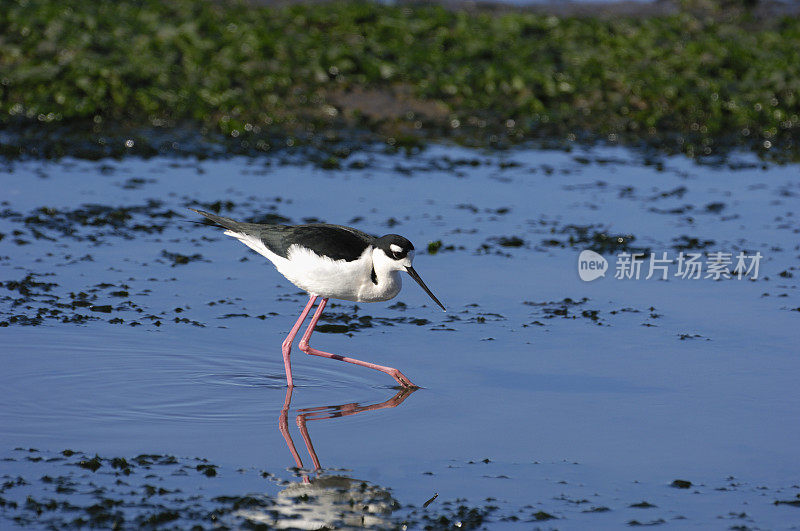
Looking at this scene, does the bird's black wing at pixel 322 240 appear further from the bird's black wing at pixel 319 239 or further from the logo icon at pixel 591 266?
the logo icon at pixel 591 266

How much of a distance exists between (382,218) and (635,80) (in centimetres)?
614

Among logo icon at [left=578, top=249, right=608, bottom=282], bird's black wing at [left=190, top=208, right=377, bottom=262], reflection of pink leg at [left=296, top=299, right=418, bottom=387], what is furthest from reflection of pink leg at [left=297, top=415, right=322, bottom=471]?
logo icon at [left=578, top=249, right=608, bottom=282]

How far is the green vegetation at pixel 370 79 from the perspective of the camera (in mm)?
14531

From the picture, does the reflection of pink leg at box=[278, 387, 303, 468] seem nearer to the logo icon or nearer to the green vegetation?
the logo icon

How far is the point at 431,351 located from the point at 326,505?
2616mm

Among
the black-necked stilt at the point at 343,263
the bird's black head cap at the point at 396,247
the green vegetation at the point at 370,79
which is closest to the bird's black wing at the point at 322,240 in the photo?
the black-necked stilt at the point at 343,263

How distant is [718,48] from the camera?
16.7m

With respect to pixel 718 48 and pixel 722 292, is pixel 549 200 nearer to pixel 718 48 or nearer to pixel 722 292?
pixel 722 292

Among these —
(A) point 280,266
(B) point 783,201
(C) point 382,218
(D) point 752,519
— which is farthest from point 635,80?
(D) point 752,519

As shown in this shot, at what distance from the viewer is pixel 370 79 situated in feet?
50.7

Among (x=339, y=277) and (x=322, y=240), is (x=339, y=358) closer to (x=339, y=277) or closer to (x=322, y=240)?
(x=339, y=277)

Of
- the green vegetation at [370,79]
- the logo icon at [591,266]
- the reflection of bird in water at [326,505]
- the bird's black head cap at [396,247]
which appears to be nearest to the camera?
the reflection of bird in water at [326,505]

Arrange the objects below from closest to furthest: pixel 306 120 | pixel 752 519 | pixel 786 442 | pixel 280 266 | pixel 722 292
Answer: pixel 752 519
pixel 786 442
pixel 280 266
pixel 722 292
pixel 306 120

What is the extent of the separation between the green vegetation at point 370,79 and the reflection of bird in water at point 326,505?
8633 mm
